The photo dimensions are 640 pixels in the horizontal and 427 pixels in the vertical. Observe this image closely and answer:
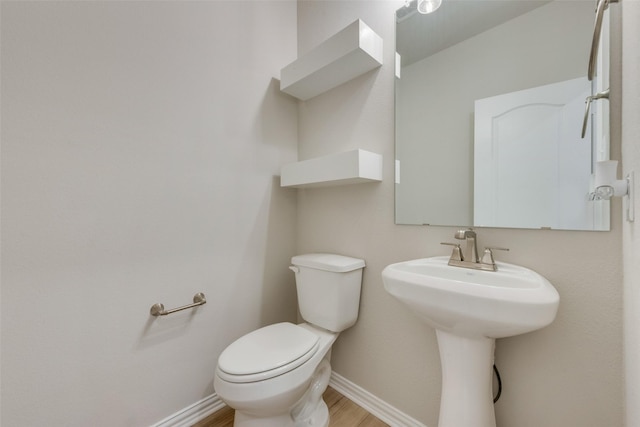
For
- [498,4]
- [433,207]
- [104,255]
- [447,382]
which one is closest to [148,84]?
[104,255]

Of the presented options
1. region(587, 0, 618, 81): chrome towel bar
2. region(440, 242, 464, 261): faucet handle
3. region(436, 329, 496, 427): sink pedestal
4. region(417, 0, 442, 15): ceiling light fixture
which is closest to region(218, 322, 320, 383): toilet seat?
region(436, 329, 496, 427): sink pedestal

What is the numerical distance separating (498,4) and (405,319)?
1367mm

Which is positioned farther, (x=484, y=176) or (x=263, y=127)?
(x=263, y=127)

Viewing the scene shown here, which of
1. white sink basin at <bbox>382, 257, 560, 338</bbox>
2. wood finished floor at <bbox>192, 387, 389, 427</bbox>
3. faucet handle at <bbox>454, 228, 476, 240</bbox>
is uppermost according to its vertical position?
faucet handle at <bbox>454, 228, 476, 240</bbox>

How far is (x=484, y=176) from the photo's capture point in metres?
1.03

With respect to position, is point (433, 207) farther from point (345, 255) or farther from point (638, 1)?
point (638, 1)

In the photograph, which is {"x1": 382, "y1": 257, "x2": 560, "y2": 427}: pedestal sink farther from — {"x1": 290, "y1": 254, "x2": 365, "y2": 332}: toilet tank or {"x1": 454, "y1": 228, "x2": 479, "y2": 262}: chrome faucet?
{"x1": 290, "y1": 254, "x2": 365, "y2": 332}: toilet tank

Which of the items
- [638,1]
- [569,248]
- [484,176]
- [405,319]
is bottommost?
[405,319]

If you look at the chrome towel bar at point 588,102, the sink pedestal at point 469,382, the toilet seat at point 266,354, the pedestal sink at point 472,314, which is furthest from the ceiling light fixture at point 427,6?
the toilet seat at point 266,354

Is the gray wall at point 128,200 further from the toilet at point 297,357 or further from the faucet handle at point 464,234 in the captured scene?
the faucet handle at point 464,234

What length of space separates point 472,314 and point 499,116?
771 mm

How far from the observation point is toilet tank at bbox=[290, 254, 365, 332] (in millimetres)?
Result: 1257

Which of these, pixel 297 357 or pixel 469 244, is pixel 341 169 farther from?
pixel 297 357

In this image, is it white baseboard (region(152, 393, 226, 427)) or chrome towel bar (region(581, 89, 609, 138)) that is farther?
white baseboard (region(152, 393, 226, 427))
